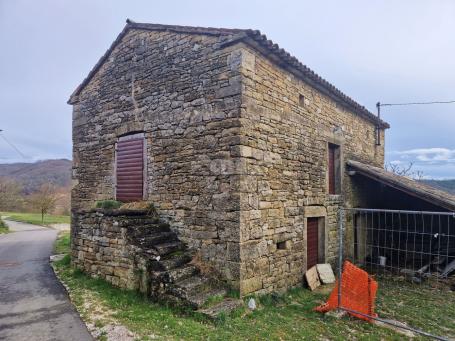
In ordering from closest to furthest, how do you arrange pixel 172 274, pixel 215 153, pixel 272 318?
pixel 272 318, pixel 172 274, pixel 215 153

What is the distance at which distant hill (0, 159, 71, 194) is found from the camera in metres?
54.2

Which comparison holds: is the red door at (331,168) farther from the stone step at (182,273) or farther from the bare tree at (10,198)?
the bare tree at (10,198)

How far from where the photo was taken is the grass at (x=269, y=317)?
4.59 meters

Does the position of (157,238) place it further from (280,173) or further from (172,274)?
(280,173)

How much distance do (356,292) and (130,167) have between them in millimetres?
5844

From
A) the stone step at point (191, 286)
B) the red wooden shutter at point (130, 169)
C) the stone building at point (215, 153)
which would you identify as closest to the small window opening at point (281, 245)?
the stone building at point (215, 153)

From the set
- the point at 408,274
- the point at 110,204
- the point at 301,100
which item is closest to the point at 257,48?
the point at 301,100

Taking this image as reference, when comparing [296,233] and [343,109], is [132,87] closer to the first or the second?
[296,233]

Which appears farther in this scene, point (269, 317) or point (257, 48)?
point (257, 48)

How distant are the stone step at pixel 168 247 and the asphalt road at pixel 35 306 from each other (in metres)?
1.71

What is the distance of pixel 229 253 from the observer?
228 inches

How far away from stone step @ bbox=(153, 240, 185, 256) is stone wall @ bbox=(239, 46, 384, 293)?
1.48m

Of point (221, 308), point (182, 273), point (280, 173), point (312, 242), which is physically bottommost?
point (221, 308)

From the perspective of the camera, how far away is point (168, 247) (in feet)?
20.3
